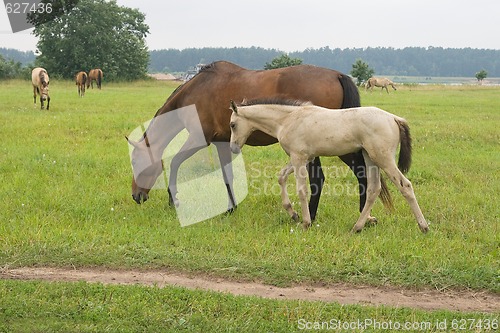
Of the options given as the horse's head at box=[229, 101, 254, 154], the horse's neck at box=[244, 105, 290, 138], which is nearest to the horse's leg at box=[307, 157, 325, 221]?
the horse's neck at box=[244, 105, 290, 138]

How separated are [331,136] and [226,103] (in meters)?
1.97

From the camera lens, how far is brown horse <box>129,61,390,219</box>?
25.8 feet

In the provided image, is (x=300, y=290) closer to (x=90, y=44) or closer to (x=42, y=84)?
(x=42, y=84)

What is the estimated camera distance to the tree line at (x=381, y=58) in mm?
130500

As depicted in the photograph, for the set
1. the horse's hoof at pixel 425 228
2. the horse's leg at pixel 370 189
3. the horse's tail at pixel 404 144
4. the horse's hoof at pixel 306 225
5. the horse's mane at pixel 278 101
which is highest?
the horse's mane at pixel 278 101

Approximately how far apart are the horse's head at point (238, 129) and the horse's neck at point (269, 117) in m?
0.09

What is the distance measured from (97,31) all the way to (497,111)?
45995mm

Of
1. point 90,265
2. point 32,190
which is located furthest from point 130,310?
point 32,190

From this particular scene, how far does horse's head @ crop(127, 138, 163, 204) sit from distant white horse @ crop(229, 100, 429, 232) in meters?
1.58

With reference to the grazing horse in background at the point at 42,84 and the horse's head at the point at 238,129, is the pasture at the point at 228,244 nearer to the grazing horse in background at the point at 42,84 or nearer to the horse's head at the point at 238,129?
the horse's head at the point at 238,129

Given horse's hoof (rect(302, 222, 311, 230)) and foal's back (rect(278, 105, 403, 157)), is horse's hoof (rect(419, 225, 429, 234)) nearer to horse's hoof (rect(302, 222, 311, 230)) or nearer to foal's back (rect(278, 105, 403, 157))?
foal's back (rect(278, 105, 403, 157))

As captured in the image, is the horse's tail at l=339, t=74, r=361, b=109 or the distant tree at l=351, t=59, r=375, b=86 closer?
the horse's tail at l=339, t=74, r=361, b=109

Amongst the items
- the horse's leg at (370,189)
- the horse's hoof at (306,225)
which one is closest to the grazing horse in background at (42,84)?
the horse's hoof at (306,225)

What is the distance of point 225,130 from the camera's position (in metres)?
8.38
